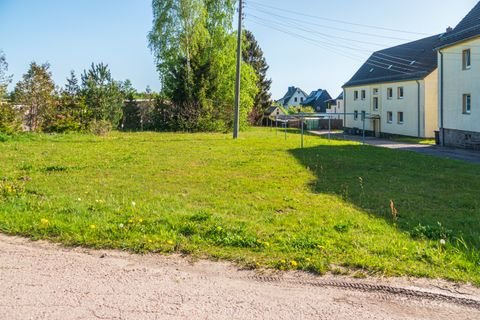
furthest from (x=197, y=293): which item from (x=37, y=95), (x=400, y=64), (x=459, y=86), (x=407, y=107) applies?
(x=400, y=64)

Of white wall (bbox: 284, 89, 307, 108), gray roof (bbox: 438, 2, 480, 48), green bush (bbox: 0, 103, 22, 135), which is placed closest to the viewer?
green bush (bbox: 0, 103, 22, 135)

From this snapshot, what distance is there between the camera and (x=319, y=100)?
9188 centimetres

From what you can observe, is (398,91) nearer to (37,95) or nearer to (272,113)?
(272,113)

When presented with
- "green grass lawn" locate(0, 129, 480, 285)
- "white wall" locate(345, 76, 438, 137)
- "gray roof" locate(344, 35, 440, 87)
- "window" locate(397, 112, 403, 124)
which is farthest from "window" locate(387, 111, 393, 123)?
"green grass lawn" locate(0, 129, 480, 285)

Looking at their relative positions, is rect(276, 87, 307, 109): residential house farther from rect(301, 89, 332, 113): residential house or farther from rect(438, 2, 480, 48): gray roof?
rect(438, 2, 480, 48): gray roof

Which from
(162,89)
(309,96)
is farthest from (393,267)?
(309,96)

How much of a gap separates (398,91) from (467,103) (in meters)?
15.8

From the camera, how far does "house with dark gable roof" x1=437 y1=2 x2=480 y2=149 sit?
78.9 ft

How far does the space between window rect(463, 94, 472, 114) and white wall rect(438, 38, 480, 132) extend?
161mm

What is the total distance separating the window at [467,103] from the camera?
2489cm

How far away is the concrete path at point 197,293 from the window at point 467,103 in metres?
24.0

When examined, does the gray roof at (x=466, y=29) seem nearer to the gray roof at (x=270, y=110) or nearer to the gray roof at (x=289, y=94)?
the gray roof at (x=270, y=110)

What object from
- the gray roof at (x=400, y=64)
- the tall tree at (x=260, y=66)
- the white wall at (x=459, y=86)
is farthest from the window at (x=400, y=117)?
the tall tree at (x=260, y=66)

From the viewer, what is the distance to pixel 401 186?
31.0 ft
